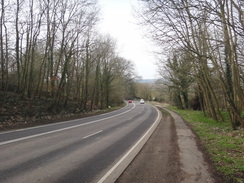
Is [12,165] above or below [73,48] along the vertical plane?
below

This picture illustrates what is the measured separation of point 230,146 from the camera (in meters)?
6.56

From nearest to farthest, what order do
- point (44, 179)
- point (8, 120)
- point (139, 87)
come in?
point (44, 179)
point (8, 120)
point (139, 87)

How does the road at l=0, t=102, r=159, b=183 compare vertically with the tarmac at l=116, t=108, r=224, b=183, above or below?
above

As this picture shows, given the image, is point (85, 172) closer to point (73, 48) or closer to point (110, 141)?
point (110, 141)

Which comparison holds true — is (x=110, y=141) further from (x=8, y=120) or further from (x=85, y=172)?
(x=8, y=120)

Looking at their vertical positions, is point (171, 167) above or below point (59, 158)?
below

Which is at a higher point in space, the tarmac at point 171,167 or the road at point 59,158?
the road at point 59,158

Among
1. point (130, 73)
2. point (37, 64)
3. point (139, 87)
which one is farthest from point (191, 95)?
point (139, 87)

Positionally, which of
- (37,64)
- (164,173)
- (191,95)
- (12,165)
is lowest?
(164,173)

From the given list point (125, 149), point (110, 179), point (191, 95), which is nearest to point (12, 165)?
point (110, 179)

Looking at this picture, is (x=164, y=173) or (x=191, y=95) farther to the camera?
(x=191, y=95)

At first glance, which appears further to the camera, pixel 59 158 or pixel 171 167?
pixel 59 158

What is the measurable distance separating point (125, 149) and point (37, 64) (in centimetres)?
2290

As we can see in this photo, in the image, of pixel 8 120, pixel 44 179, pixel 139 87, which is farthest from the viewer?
pixel 139 87
